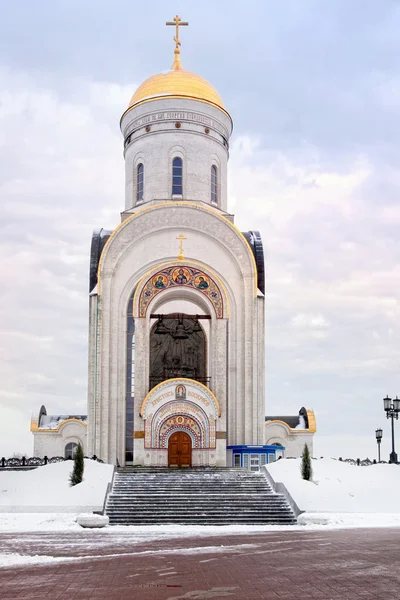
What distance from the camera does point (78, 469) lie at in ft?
66.4

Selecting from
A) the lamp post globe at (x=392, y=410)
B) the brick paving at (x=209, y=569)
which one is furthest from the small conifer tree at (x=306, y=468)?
the brick paving at (x=209, y=569)

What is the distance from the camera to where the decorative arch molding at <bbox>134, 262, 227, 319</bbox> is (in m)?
26.0

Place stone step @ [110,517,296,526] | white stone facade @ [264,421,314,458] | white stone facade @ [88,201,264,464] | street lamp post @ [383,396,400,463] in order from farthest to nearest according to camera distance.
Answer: white stone facade @ [264,421,314,458], white stone facade @ [88,201,264,464], street lamp post @ [383,396,400,463], stone step @ [110,517,296,526]

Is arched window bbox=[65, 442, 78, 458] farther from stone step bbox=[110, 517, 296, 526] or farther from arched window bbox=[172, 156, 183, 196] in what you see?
stone step bbox=[110, 517, 296, 526]

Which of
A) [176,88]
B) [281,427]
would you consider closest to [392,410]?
[281,427]

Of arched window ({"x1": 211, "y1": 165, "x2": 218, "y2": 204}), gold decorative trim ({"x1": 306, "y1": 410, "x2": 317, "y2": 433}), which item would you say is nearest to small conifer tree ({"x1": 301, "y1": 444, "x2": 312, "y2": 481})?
gold decorative trim ({"x1": 306, "y1": 410, "x2": 317, "y2": 433})

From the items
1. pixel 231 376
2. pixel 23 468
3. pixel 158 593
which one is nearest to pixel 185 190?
pixel 231 376

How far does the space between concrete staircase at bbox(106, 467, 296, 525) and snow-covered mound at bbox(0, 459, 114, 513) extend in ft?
1.52

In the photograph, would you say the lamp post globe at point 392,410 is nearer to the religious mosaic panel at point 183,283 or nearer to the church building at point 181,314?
the church building at point 181,314

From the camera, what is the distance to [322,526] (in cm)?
1702

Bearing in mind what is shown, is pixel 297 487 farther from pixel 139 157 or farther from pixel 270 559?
pixel 139 157

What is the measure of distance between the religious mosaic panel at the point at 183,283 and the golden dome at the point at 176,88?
7.32m

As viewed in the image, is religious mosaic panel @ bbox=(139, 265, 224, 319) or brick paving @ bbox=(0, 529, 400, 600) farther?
religious mosaic panel @ bbox=(139, 265, 224, 319)

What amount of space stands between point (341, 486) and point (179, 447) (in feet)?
20.6
